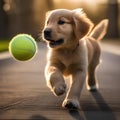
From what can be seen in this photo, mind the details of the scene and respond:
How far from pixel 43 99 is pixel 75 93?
0.67 metres

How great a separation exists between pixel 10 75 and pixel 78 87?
9.88 feet

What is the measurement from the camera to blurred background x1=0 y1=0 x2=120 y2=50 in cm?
2484

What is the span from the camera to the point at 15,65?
1080 cm

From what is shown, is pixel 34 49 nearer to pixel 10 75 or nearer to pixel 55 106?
pixel 55 106

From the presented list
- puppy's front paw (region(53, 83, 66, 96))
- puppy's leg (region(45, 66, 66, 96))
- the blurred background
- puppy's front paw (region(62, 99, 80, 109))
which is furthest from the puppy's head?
the blurred background

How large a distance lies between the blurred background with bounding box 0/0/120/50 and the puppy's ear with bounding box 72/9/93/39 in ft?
56.5

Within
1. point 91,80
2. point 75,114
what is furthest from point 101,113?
point 91,80

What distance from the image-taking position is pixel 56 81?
6.08 metres

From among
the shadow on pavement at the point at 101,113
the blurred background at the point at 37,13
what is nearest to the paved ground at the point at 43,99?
the shadow on pavement at the point at 101,113

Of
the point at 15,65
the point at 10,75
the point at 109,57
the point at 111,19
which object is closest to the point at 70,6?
the point at 111,19

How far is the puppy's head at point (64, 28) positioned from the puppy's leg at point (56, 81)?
0.97ft

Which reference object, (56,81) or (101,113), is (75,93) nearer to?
(56,81)

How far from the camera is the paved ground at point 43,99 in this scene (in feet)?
18.7

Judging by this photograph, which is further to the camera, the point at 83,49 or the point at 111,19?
the point at 111,19
